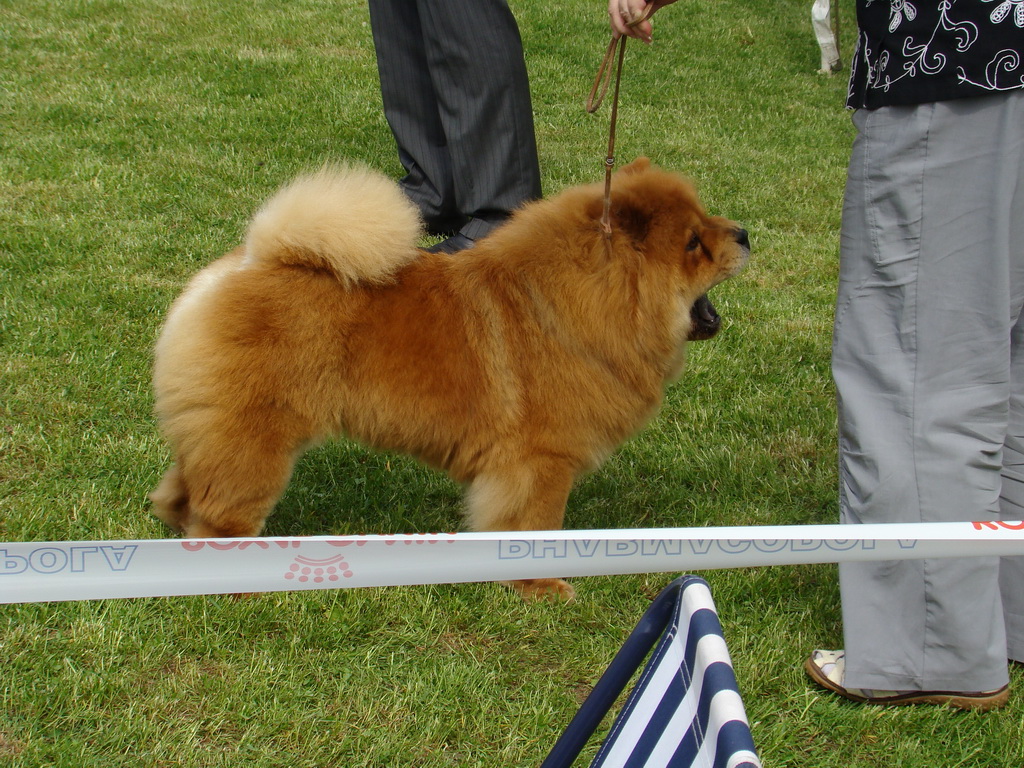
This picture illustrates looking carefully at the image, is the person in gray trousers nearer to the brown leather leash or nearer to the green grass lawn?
the brown leather leash

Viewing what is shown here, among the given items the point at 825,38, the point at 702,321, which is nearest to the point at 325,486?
the point at 702,321

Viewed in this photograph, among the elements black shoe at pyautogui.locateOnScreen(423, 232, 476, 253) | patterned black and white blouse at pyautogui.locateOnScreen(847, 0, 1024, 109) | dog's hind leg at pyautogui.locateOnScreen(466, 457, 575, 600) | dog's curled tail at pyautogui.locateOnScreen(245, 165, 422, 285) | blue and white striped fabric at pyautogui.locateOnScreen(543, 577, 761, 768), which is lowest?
dog's hind leg at pyautogui.locateOnScreen(466, 457, 575, 600)

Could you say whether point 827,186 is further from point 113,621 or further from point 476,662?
point 113,621

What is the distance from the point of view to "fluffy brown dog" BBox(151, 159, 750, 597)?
2568 millimetres

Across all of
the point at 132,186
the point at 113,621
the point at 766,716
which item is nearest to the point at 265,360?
the point at 113,621

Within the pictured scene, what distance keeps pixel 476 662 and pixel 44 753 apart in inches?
45.1

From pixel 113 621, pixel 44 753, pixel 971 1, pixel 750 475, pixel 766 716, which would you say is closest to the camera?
pixel 971 1

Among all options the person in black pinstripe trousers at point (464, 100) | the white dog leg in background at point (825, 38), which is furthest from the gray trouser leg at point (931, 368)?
the white dog leg in background at point (825, 38)

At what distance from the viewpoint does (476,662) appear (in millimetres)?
2604

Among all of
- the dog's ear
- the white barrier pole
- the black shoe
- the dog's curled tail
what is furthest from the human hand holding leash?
the black shoe

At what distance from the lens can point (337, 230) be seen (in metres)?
2.59

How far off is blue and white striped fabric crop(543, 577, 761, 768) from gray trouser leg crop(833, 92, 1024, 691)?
48.1 inches

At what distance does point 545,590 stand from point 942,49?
1.91m

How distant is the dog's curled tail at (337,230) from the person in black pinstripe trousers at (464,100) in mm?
1778
